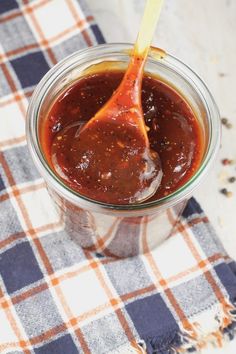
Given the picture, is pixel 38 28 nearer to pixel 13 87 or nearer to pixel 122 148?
pixel 13 87

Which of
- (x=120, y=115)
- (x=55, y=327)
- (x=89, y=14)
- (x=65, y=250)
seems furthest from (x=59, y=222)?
(x=89, y=14)

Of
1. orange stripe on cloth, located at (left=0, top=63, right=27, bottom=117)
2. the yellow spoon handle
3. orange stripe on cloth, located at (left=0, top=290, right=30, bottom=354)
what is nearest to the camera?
the yellow spoon handle

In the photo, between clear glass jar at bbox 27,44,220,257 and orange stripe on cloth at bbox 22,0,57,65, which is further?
orange stripe on cloth at bbox 22,0,57,65

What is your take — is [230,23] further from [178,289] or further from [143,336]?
[143,336]

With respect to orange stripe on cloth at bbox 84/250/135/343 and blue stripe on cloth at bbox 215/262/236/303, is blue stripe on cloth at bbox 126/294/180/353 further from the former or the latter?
blue stripe on cloth at bbox 215/262/236/303

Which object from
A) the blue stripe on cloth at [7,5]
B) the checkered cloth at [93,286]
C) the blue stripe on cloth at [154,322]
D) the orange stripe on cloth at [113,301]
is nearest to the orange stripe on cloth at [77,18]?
the blue stripe on cloth at [7,5]

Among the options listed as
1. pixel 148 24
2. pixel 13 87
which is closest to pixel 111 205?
pixel 148 24

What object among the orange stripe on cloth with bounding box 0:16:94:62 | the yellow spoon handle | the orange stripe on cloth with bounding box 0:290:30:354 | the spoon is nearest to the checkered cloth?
the orange stripe on cloth with bounding box 0:290:30:354
